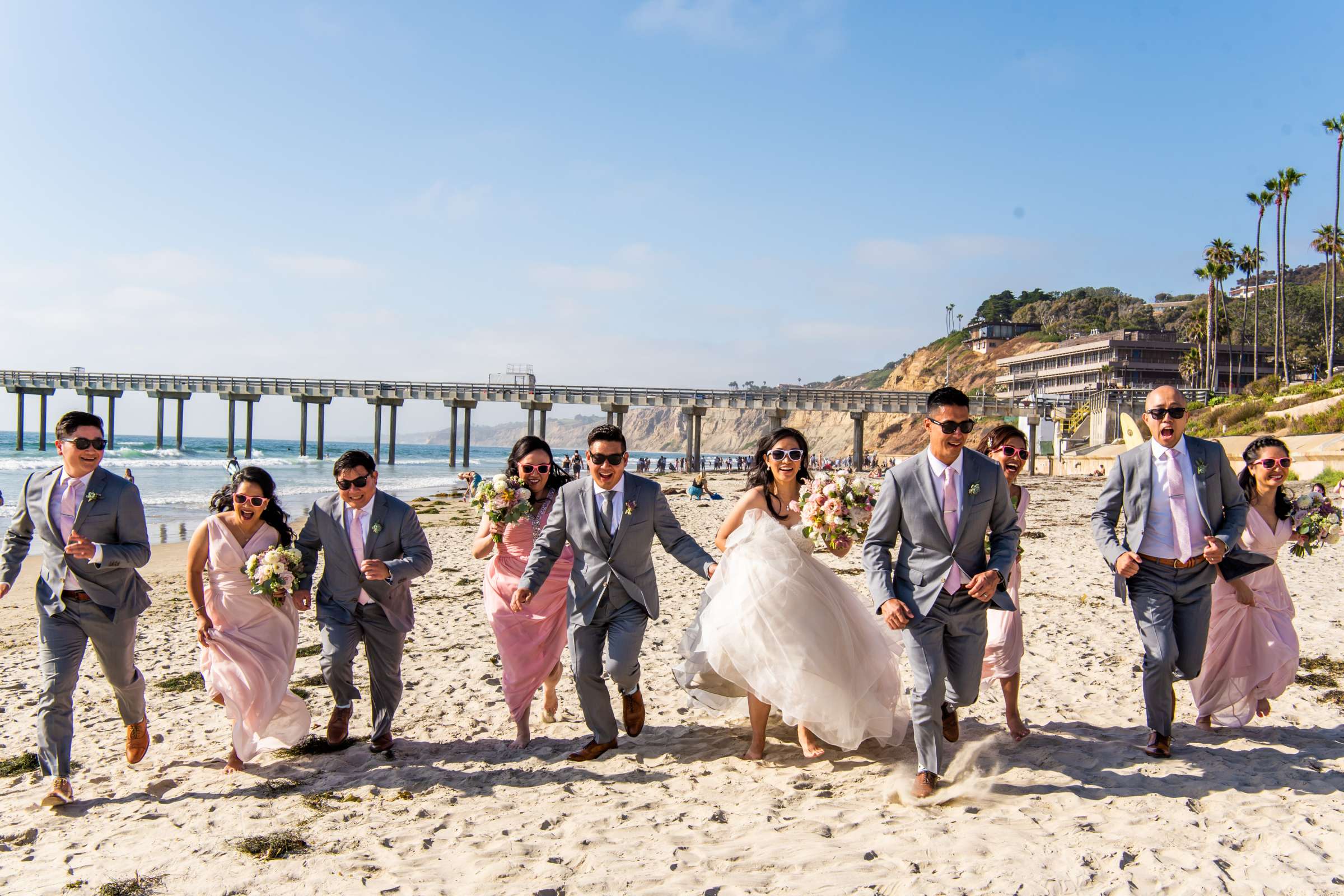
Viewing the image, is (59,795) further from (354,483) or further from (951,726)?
(951,726)

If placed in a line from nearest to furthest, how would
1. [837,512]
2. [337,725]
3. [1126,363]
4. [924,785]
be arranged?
[924,785] < [837,512] < [337,725] < [1126,363]

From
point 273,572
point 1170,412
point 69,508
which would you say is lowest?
point 273,572

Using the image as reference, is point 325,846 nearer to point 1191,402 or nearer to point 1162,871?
point 1162,871

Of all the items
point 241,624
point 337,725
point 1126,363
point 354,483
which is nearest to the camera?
point 241,624

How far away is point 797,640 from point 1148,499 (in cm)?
225

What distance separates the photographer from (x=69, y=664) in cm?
490

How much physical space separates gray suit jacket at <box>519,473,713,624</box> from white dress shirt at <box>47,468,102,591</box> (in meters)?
2.40

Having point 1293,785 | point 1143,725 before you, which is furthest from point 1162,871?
point 1143,725

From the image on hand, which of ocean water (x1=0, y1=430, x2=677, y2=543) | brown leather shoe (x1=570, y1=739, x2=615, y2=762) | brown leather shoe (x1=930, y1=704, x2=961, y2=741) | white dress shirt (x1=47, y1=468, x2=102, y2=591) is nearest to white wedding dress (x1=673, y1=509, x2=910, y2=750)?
brown leather shoe (x1=930, y1=704, x2=961, y2=741)

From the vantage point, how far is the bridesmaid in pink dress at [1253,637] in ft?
17.7

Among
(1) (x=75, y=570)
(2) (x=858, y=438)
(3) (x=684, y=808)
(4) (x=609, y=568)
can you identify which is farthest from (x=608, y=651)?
(2) (x=858, y=438)

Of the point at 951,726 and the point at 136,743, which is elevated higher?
the point at 951,726

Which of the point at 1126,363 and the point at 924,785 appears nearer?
the point at 924,785

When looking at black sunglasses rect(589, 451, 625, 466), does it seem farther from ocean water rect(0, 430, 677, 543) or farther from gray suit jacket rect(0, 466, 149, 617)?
ocean water rect(0, 430, 677, 543)
